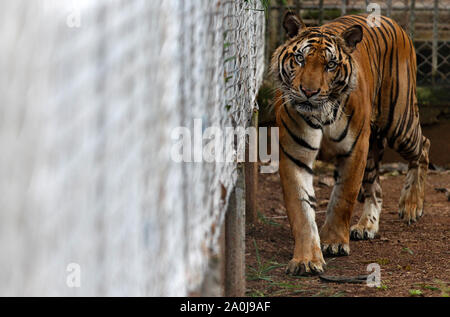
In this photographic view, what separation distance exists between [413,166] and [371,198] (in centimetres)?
64

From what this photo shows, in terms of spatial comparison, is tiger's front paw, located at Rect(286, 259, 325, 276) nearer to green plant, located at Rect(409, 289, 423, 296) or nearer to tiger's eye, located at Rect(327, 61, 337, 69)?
green plant, located at Rect(409, 289, 423, 296)

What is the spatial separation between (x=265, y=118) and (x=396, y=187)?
5.14 feet

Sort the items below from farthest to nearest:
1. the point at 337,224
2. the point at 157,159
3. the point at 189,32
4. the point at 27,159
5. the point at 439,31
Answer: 1. the point at 439,31
2. the point at 337,224
3. the point at 189,32
4. the point at 157,159
5. the point at 27,159

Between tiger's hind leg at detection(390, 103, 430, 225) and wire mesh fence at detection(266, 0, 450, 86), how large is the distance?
205 centimetres

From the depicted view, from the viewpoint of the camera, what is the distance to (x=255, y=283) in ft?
12.2

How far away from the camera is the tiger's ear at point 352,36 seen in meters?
4.17

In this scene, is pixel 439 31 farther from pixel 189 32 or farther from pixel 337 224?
pixel 189 32

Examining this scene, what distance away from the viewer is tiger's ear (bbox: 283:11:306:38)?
425 centimetres

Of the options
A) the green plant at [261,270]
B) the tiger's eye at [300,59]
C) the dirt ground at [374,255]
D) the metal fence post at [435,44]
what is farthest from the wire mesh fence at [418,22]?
the green plant at [261,270]

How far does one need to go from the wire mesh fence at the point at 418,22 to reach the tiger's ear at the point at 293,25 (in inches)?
124

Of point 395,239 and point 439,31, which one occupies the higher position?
point 439,31

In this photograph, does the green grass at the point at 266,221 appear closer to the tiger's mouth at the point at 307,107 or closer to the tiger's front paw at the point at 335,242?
the tiger's front paw at the point at 335,242
